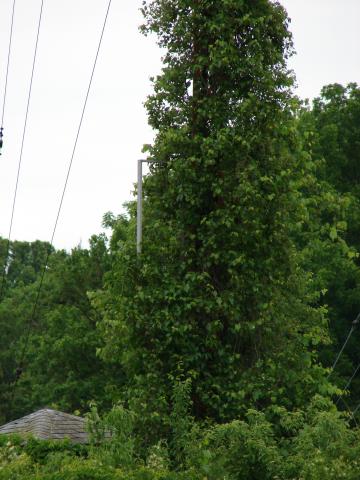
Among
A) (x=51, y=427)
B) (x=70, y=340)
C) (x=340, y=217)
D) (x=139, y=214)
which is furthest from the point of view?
(x=70, y=340)

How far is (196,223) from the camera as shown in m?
13.6

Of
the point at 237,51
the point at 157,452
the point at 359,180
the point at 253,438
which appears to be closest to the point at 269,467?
the point at 253,438

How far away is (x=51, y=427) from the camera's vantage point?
55.3ft

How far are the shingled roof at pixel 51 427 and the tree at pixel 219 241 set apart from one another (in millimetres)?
3548

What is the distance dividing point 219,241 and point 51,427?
607cm

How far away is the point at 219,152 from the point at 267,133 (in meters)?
0.88

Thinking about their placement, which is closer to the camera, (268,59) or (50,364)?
(268,59)

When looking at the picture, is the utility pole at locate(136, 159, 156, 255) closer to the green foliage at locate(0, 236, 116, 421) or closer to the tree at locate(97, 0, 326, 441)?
the tree at locate(97, 0, 326, 441)

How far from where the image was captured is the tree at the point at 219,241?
1298 centimetres

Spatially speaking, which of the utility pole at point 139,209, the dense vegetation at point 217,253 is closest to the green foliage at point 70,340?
the utility pole at point 139,209

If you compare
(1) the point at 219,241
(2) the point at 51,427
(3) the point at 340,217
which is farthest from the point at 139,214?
(3) the point at 340,217

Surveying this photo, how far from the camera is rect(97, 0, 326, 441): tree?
12984mm

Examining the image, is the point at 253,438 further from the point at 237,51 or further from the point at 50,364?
the point at 50,364

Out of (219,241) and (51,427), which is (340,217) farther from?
(219,241)
